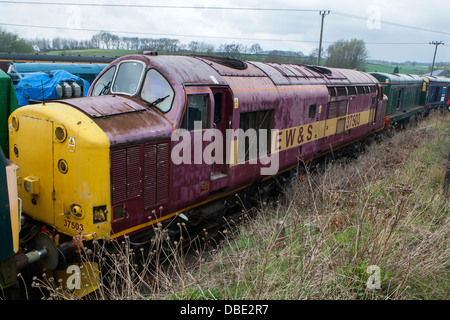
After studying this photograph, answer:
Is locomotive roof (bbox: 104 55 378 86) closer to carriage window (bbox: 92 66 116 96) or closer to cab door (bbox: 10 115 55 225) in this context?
carriage window (bbox: 92 66 116 96)

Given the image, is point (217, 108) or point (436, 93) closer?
point (217, 108)

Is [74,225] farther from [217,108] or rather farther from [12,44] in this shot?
[12,44]

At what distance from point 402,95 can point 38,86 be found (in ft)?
59.3

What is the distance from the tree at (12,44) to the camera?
46.9 meters

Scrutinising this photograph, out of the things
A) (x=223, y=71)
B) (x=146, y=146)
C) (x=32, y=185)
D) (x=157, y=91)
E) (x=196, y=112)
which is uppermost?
(x=223, y=71)

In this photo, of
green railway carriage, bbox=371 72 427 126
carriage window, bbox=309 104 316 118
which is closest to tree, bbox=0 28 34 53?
green railway carriage, bbox=371 72 427 126

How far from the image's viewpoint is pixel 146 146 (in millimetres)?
4820

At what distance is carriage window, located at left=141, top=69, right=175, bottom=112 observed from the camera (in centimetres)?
536

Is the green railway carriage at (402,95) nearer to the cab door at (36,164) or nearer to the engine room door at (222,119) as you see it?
the engine room door at (222,119)

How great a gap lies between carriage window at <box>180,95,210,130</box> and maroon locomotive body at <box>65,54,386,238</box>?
0.6 inches

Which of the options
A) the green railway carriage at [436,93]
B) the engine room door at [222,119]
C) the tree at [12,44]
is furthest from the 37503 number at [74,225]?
the tree at [12,44]

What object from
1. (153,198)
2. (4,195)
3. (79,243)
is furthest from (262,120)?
(4,195)

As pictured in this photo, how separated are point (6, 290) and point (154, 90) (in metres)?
3.22

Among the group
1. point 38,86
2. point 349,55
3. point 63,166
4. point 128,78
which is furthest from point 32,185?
point 349,55
